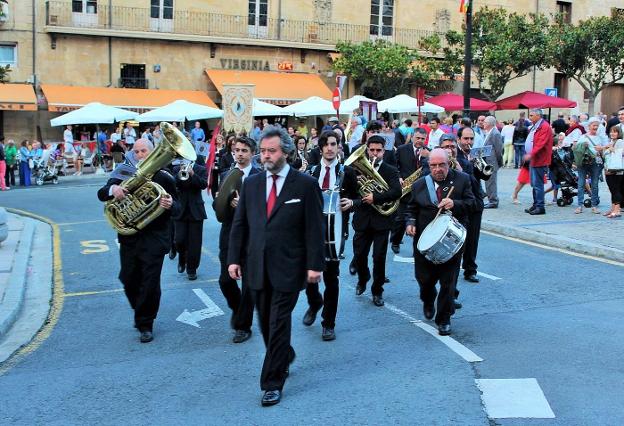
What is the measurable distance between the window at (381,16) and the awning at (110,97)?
989 centimetres

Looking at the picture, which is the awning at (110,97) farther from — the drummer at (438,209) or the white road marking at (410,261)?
the drummer at (438,209)

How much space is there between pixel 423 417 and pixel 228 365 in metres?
1.93

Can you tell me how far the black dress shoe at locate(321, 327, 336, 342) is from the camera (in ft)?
23.4

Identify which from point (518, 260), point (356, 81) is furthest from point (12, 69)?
point (518, 260)

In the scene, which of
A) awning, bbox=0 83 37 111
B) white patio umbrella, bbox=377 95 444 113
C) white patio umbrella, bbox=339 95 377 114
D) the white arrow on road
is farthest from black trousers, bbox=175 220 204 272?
awning, bbox=0 83 37 111

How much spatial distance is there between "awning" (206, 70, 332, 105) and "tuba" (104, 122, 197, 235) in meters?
26.0

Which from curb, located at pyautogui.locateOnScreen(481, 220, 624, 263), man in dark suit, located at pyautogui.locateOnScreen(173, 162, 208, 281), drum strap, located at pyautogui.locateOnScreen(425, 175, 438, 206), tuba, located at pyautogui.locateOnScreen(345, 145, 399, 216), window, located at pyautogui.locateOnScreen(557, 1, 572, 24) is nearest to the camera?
drum strap, located at pyautogui.locateOnScreen(425, 175, 438, 206)

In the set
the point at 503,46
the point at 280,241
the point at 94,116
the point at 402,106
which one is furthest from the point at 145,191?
the point at 503,46

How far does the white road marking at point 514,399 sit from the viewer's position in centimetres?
523

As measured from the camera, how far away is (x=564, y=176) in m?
15.7

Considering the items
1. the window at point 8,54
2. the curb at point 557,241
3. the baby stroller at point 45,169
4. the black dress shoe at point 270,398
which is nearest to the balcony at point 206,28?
the window at point 8,54

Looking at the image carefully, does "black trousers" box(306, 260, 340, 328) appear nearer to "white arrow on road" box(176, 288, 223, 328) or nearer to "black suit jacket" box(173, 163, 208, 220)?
"white arrow on road" box(176, 288, 223, 328)

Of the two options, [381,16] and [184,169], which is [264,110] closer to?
[381,16]

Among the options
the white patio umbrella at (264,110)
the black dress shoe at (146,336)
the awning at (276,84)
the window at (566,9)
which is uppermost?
the window at (566,9)
